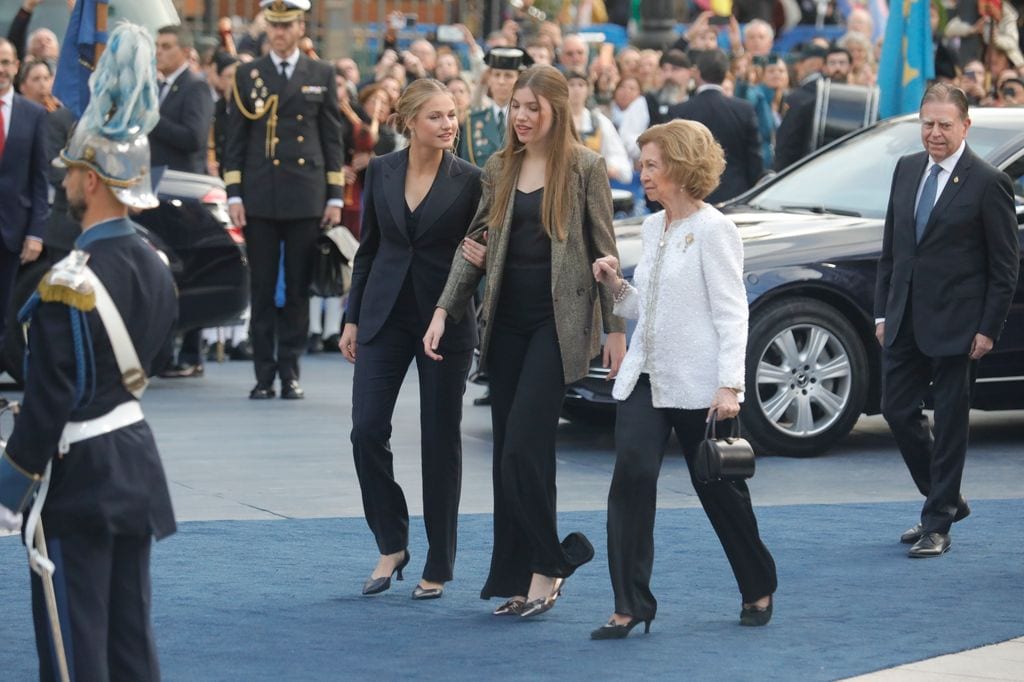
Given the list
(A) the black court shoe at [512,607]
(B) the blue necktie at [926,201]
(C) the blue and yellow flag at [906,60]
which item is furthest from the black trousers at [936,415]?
(C) the blue and yellow flag at [906,60]

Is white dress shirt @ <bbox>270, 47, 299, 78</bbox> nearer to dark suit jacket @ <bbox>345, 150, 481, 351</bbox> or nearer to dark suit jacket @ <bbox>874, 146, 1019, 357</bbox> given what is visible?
dark suit jacket @ <bbox>874, 146, 1019, 357</bbox>

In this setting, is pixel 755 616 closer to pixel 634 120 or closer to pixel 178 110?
pixel 178 110

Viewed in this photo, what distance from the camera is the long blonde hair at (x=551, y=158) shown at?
683cm

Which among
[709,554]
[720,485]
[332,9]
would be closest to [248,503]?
[709,554]

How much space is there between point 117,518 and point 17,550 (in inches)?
127

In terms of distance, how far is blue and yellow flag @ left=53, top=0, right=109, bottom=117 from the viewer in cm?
947

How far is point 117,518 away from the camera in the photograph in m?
4.80

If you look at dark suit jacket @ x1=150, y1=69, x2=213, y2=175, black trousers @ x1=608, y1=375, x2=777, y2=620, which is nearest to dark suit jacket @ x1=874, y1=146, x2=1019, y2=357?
black trousers @ x1=608, y1=375, x2=777, y2=620

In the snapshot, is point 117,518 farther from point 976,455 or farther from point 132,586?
point 976,455

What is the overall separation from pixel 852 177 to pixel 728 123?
196 centimetres

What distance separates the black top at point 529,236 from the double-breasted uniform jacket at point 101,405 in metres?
2.12

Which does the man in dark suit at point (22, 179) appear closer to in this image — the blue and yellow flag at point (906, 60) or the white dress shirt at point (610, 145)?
the white dress shirt at point (610, 145)

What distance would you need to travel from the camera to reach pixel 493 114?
12.3 m

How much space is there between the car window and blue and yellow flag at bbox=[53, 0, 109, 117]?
3782 mm
